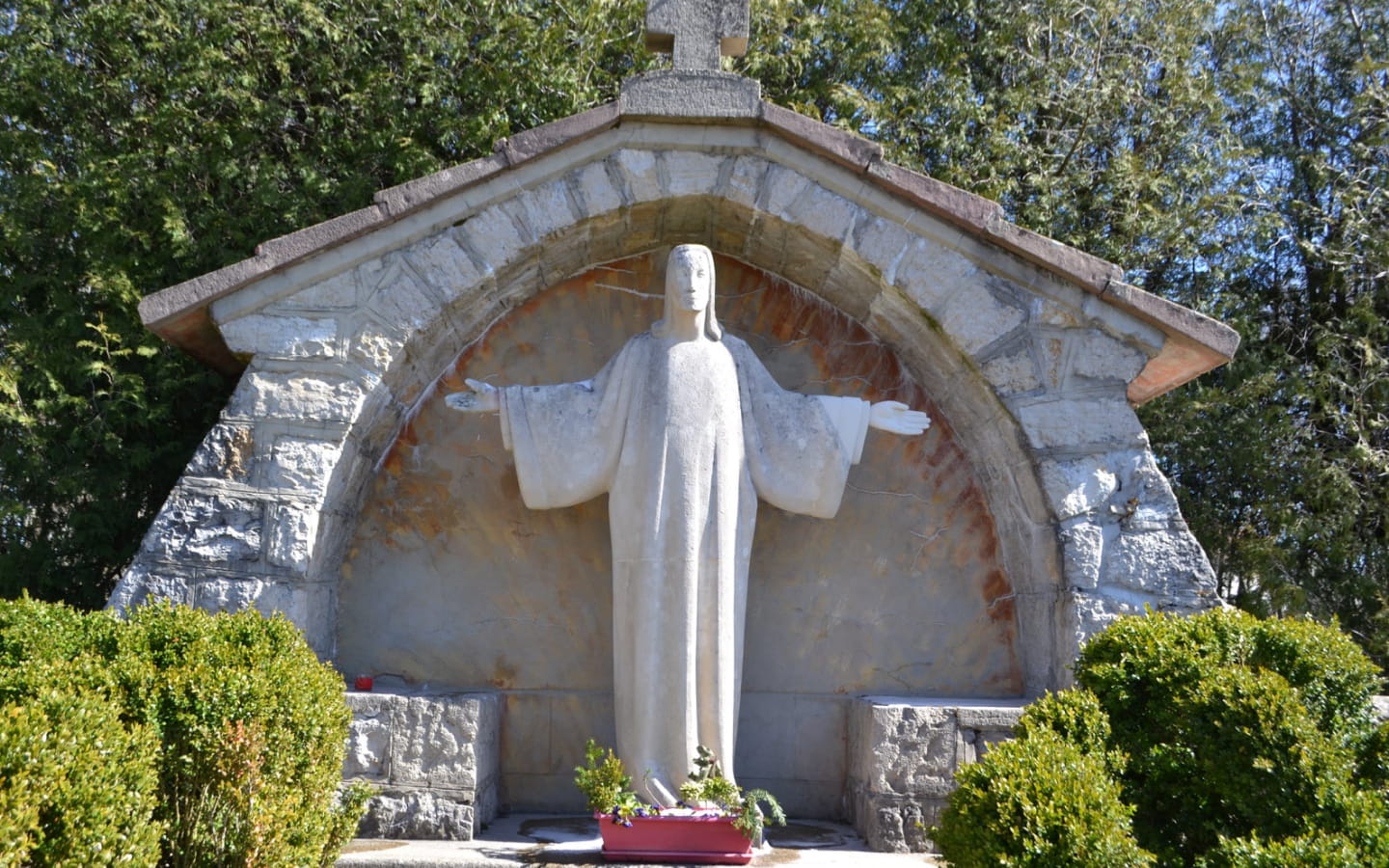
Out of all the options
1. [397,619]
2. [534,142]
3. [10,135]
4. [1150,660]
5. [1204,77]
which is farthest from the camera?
[1204,77]

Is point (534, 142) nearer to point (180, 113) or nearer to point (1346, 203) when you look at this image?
point (180, 113)

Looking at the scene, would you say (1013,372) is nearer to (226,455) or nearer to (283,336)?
(283,336)

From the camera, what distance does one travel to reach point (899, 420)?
16.2ft

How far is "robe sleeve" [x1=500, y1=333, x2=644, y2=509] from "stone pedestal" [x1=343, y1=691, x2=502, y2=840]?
895mm

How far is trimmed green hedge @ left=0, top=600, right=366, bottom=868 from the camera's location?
3313 millimetres

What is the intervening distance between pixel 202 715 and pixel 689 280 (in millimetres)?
2359

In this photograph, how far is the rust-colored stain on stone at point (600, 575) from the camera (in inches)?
208

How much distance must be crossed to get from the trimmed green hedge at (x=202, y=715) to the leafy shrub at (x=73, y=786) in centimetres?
4

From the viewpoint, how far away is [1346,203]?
22.7 ft

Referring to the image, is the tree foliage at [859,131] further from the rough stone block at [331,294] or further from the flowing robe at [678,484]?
the flowing robe at [678,484]

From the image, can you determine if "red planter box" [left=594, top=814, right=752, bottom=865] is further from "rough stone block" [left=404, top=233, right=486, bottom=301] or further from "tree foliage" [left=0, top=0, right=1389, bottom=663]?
"tree foliage" [left=0, top=0, right=1389, bottom=663]

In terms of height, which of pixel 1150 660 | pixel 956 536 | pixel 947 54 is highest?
pixel 947 54

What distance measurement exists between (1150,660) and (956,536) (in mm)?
1683

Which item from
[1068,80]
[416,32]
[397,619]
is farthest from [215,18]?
[1068,80]
